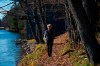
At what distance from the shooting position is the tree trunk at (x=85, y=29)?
1262 cm

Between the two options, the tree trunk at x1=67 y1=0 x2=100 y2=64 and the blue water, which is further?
the blue water

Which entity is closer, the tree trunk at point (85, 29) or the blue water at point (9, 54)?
the tree trunk at point (85, 29)

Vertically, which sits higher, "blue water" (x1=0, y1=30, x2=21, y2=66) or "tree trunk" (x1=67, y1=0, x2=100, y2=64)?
"tree trunk" (x1=67, y1=0, x2=100, y2=64)

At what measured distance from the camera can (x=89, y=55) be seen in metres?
13.9

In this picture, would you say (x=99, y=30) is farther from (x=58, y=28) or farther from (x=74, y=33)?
(x=58, y=28)

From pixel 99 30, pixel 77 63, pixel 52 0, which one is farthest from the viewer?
pixel 52 0

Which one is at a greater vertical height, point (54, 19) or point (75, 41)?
point (75, 41)

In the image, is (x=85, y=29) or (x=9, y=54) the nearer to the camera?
(x=85, y=29)

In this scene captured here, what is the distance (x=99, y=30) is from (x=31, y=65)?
14.4ft

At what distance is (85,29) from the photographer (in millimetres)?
13227

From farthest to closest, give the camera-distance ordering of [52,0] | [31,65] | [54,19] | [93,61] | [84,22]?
[54,19]
[52,0]
[31,65]
[93,61]
[84,22]

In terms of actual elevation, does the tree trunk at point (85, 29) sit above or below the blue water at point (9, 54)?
above

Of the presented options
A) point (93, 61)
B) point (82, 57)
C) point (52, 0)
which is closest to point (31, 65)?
point (82, 57)

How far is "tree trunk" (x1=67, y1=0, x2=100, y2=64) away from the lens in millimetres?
12625
